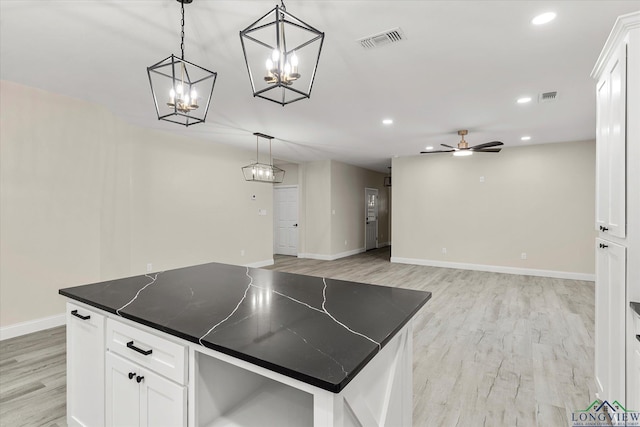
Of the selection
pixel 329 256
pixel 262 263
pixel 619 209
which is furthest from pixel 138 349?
pixel 329 256

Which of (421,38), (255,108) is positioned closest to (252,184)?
(255,108)

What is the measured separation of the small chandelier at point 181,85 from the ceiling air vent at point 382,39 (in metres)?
1.21

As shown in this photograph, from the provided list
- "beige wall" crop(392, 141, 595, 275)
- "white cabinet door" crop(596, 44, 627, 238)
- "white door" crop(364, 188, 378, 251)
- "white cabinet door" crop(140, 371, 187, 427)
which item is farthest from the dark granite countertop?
"white door" crop(364, 188, 378, 251)

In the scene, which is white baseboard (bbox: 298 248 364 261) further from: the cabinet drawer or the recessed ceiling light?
the cabinet drawer

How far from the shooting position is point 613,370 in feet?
5.74

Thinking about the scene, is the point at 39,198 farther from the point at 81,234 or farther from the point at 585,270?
the point at 585,270

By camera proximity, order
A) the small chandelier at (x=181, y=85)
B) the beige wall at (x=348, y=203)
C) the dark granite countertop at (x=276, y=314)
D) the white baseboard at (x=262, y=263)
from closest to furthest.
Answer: the dark granite countertop at (x=276, y=314) < the small chandelier at (x=181, y=85) < the white baseboard at (x=262, y=263) < the beige wall at (x=348, y=203)

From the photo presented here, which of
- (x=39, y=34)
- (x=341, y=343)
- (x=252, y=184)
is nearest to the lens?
(x=341, y=343)

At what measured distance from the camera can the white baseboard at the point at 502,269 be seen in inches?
234

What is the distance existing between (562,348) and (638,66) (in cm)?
263

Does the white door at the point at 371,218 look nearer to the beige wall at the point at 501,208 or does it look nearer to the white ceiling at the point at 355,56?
the beige wall at the point at 501,208

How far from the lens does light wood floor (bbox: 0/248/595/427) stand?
2.08m

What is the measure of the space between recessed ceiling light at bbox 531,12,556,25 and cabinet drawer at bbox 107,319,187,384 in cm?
289
